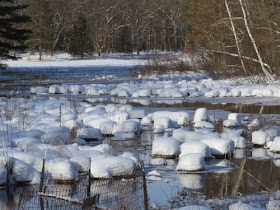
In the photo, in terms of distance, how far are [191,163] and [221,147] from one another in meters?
1.19

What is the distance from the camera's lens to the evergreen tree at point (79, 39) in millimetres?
53344

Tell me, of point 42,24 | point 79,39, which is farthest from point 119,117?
point 42,24

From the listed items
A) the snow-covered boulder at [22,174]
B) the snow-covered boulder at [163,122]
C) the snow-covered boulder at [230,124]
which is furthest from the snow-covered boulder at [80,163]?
the snow-covered boulder at [230,124]

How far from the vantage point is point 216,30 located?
2361 centimetres

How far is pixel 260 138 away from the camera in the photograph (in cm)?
887

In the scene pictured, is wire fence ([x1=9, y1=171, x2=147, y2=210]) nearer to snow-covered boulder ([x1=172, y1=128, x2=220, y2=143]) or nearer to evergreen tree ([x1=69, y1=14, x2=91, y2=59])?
snow-covered boulder ([x1=172, y1=128, x2=220, y2=143])

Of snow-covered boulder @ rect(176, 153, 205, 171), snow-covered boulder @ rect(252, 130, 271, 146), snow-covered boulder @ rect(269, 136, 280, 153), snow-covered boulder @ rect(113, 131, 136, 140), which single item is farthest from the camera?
snow-covered boulder @ rect(113, 131, 136, 140)

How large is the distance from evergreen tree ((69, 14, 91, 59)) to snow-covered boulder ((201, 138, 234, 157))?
45975 millimetres

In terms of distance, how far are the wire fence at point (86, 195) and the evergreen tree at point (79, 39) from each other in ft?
156

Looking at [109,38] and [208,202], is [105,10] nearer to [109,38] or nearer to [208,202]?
[109,38]

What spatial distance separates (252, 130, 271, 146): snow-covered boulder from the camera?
8.87 meters

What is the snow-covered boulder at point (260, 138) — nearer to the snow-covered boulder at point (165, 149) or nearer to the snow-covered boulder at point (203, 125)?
the snow-covered boulder at point (165, 149)

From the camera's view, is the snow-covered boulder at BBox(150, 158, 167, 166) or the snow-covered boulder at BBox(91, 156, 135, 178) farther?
the snow-covered boulder at BBox(150, 158, 167, 166)

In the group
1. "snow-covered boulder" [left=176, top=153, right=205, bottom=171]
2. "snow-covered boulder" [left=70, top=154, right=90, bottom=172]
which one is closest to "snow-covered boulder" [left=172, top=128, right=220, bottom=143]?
"snow-covered boulder" [left=176, top=153, right=205, bottom=171]
